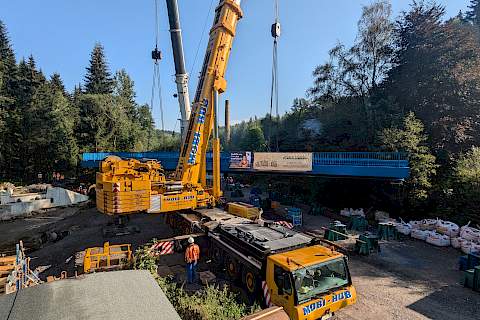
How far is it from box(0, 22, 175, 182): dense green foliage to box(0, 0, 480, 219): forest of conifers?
152 mm

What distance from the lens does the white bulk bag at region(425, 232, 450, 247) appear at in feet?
52.2

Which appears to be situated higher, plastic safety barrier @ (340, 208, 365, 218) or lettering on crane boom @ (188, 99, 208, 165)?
lettering on crane boom @ (188, 99, 208, 165)

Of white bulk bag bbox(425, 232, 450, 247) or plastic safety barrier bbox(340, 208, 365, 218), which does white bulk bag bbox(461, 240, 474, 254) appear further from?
plastic safety barrier bbox(340, 208, 365, 218)

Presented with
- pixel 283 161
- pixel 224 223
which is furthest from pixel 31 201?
pixel 224 223

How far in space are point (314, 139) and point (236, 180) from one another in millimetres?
18907

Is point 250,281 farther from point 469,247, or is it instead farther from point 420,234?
point 420,234

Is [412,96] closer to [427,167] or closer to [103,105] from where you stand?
[427,167]

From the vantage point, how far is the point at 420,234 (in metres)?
17.0

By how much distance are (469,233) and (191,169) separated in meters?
15.4

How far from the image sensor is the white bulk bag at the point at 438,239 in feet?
52.2

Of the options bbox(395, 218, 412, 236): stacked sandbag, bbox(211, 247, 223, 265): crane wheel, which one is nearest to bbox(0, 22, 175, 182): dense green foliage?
bbox(211, 247, 223, 265): crane wheel

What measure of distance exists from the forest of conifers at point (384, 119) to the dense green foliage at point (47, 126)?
0.15m

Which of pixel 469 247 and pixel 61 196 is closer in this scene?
pixel 469 247

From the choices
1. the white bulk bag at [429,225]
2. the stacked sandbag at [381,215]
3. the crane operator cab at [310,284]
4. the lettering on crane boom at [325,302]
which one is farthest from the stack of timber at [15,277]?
the stacked sandbag at [381,215]
